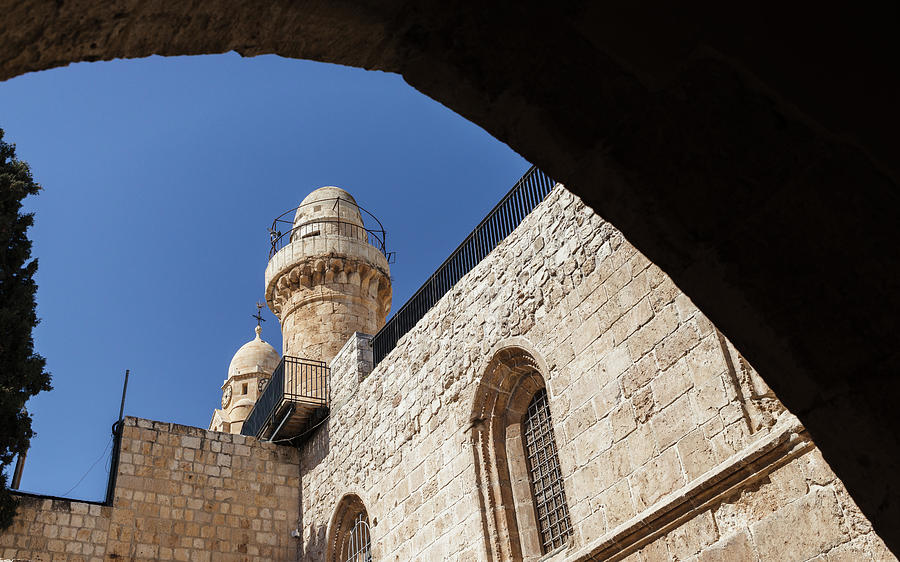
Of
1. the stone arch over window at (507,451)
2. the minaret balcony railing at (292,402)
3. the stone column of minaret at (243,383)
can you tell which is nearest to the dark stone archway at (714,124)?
the stone arch over window at (507,451)

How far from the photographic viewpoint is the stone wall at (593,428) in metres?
5.44

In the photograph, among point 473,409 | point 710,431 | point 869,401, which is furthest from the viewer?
point 473,409

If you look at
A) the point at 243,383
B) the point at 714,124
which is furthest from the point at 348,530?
the point at 243,383

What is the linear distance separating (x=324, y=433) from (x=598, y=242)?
6.83m

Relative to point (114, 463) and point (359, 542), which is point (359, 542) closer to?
point (359, 542)

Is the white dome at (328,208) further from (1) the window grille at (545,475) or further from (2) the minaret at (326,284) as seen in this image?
(1) the window grille at (545,475)

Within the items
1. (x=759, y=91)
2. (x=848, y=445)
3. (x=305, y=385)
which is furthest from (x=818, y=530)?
(x=305, y=385)

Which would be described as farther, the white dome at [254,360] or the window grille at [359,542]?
the white dome at [254,360]

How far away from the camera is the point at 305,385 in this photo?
1356 centimetres

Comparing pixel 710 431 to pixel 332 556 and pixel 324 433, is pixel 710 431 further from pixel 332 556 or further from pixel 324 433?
pixel 324 433

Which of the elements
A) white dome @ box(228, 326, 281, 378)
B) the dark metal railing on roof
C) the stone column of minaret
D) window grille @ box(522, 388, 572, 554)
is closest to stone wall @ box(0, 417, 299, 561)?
the dark metal railing on roof

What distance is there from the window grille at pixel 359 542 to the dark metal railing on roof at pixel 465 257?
232 cm

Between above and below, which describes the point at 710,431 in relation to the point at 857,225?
above

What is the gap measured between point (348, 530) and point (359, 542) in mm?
415
